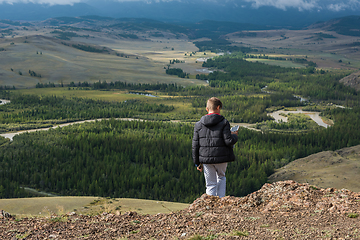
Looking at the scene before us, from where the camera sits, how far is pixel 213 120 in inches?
566

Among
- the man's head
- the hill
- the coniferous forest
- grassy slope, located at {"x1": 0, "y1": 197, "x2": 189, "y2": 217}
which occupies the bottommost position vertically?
the coniferous forest

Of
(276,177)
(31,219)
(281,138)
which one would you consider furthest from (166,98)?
(31,219)

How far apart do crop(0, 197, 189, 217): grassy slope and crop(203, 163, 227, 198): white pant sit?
6.01 metres

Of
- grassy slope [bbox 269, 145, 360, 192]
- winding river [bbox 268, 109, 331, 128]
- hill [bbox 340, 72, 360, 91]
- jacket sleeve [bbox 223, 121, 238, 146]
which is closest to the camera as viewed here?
jacket sleeve [bbox 223, 121, 238, 146]

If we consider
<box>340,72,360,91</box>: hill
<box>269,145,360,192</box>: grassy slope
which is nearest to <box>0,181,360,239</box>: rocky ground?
<box>269,145,360,192</box>: grassy slope

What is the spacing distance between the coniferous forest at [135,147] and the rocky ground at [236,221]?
26.3 m

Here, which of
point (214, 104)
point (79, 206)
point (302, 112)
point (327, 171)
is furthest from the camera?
point (302, 112)

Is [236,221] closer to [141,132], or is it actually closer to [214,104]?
[214,104]

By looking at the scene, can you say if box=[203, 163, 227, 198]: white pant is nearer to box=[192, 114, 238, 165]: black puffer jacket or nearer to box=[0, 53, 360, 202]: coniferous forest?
box=[192, 114, 238, 165]: black puffer jacket

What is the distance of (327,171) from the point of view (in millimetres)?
45094

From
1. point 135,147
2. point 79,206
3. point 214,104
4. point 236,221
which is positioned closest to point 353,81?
point 135,147

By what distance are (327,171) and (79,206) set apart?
106ft

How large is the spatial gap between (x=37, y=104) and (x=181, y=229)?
103 meters

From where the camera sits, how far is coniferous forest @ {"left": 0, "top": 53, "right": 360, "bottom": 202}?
47.1m
